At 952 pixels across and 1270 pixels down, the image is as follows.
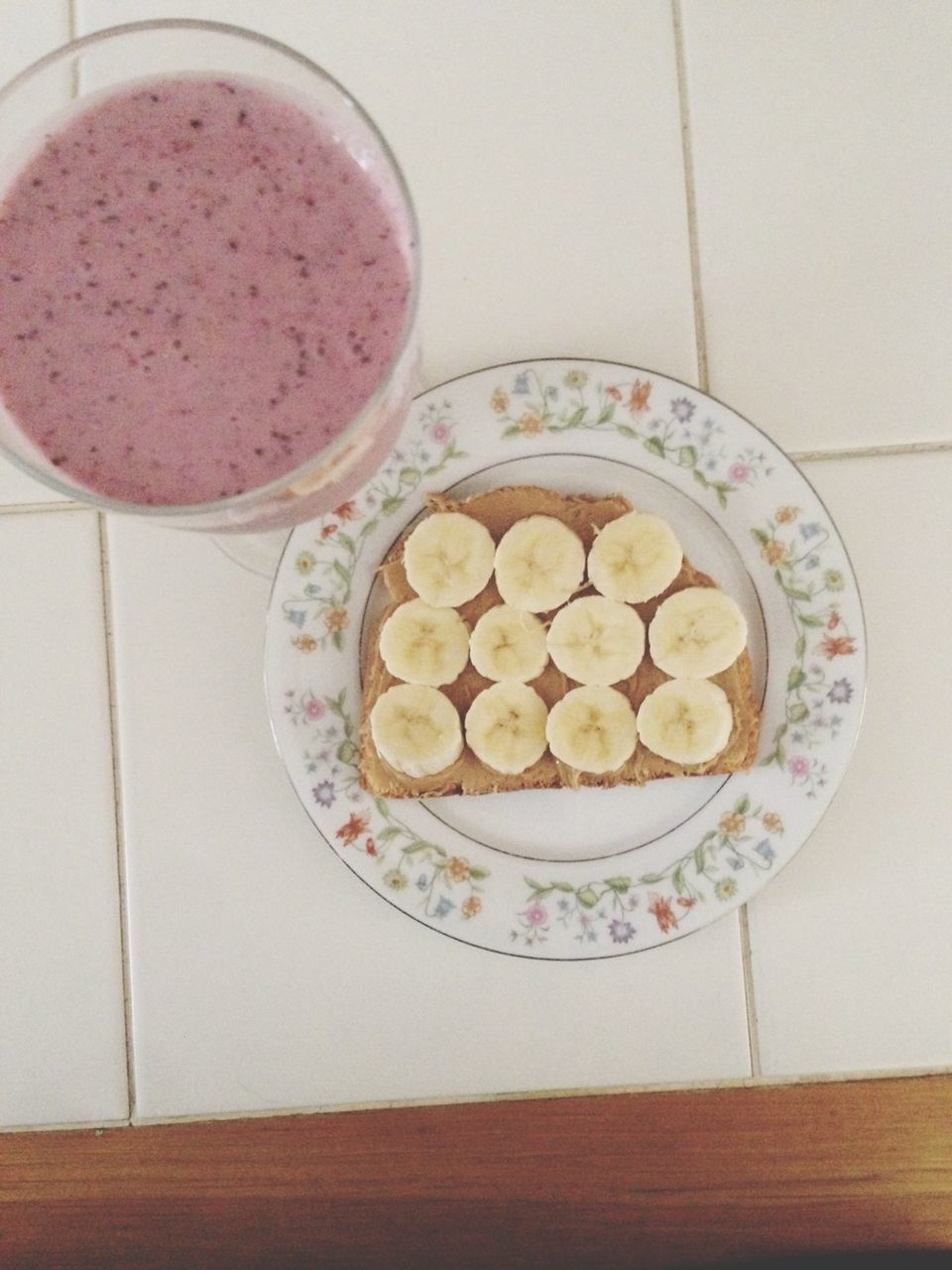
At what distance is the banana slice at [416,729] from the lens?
0.86m

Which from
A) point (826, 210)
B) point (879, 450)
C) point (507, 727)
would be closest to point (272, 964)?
point (507, 727)

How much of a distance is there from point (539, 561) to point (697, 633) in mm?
145

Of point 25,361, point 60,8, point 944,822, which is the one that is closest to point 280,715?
point 25,361

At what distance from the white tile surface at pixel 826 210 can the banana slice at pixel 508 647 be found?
284 millimetres

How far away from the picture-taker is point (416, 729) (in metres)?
0.86

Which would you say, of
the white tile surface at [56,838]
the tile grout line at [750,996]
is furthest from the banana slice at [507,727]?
the white tile surface at [56,838]

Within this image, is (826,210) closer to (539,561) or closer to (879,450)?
(879,450)

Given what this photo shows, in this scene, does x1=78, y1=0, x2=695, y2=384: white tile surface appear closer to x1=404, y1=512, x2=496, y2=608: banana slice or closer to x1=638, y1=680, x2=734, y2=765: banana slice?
x1=404, y1=512, x2=496, y2=608: banana slice

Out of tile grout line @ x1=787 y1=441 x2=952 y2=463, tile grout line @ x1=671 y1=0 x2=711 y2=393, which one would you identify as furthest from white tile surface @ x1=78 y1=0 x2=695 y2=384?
tile grout line @ x1=787 y1=441 x2=952 y2=463

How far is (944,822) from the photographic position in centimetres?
92

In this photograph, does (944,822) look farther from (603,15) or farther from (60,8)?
(60,8)

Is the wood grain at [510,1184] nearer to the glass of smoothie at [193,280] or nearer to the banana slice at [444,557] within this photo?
the banana slice at [444,557]

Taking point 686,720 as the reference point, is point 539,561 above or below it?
above

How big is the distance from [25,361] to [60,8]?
516 millimetres
